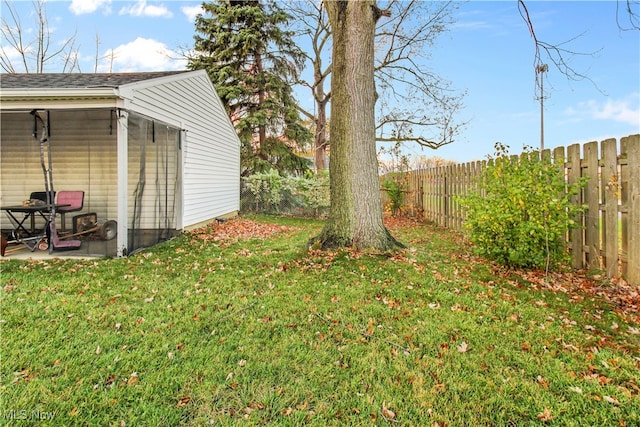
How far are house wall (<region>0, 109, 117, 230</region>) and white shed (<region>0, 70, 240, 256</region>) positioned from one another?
23 millimetres

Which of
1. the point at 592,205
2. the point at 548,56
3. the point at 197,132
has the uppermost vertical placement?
the point at 548,56

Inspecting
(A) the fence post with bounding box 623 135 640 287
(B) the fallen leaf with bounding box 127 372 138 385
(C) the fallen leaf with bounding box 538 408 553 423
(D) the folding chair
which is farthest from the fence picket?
(D) the folding chair

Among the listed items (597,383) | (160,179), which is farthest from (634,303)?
(160,179)

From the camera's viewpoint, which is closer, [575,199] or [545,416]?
[545,416]

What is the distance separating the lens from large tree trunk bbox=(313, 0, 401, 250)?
18.2 feet

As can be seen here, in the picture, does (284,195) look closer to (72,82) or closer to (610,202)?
(72,82)

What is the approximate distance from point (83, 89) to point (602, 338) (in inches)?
278

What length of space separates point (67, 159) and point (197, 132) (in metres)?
2.97

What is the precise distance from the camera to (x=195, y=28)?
16547mm

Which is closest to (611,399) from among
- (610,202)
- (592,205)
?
(610,202)

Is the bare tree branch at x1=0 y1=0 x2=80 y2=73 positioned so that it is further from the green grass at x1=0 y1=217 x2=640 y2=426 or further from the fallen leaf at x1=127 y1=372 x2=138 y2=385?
the fallen leaf at x1=127 y1=372 x2=138 y2=385

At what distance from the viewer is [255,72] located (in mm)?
16406

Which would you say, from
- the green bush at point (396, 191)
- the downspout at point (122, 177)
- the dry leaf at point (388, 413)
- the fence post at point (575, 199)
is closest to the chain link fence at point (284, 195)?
the green bush at point (396, 191)

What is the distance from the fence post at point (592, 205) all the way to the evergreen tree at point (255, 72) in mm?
12670
